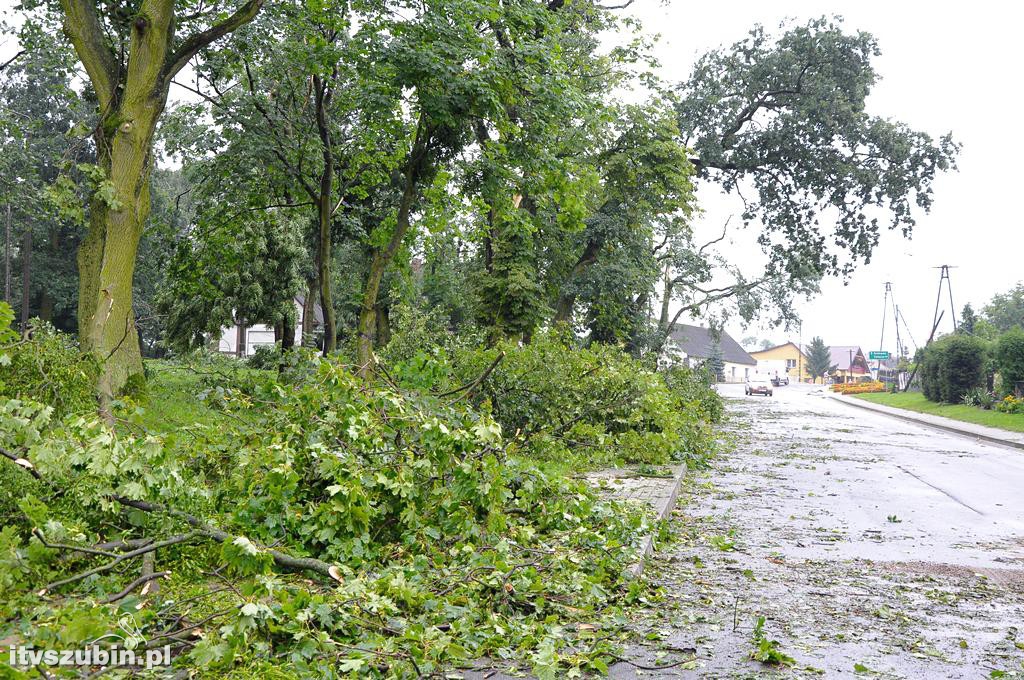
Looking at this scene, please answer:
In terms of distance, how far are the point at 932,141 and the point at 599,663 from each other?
1035 inches

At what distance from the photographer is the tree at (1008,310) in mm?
93312

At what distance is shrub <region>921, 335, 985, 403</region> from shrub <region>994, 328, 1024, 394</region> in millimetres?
4350

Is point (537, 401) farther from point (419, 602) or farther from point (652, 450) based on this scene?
point (419, 602)

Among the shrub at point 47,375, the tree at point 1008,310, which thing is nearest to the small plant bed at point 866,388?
the tree at point 1008,310

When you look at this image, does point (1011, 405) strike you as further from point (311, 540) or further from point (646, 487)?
point (311, 540)

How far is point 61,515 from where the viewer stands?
16.2ft

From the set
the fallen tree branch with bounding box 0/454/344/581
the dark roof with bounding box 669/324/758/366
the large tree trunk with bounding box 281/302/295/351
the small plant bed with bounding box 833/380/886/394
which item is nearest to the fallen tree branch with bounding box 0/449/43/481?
the fallen tree branch with bounding box 0/454/344/581

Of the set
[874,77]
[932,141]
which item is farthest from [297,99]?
[932,141]

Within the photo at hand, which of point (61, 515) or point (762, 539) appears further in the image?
point (762, 539)

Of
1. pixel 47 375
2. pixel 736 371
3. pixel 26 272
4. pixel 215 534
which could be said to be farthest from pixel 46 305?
pixel 736 371

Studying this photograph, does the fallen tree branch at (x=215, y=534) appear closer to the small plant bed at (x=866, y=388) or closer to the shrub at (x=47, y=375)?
the shrub at (x=47, y=375)

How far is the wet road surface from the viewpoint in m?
4.61

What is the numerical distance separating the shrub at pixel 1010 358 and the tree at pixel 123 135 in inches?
1221

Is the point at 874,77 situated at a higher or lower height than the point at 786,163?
higher
